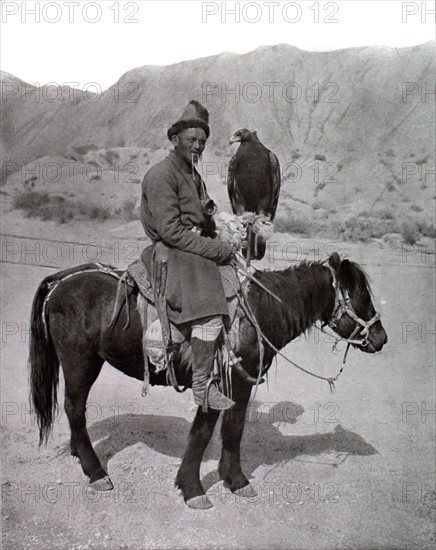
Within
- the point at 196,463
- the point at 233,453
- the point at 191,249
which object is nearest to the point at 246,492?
the point at 233,453

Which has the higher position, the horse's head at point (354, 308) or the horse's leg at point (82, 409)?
the horse's head at point (354, 308)

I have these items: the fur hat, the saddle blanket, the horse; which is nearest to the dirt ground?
the horse

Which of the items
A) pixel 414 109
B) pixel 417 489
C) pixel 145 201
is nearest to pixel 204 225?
pixel 145 201

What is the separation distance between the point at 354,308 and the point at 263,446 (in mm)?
1149

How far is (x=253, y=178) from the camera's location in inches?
154

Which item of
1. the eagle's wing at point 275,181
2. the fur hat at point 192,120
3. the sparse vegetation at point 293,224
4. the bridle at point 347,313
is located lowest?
the bridle at point 347,313

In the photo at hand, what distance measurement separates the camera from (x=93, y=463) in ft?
11.9

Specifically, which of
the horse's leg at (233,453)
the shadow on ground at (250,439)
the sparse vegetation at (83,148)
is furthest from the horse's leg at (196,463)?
the sparse vegetation at (83,148)

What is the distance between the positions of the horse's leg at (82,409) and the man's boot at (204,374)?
0.64 meters

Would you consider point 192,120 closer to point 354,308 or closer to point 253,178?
point 253,178

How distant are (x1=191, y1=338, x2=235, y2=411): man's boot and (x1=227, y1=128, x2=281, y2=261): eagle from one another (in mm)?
993

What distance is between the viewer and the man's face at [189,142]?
3320mm

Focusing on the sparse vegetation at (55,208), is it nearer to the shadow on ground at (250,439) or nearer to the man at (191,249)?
the man at (191,249)

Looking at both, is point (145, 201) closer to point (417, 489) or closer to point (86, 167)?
point (86, 167)
